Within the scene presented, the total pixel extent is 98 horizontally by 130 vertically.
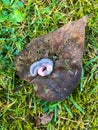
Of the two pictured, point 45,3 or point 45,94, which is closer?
point 45,94

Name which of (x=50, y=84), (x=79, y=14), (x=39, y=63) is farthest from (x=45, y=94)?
(x=79, y=14)

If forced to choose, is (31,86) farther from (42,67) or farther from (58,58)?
(58,58)

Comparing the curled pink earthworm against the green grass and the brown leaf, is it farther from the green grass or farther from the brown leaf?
the green grass

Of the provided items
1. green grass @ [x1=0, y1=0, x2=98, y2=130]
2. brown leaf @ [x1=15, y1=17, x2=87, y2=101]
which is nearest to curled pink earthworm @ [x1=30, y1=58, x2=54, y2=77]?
brown leaf @ [x1=15, y1=17, x2=87, y2=101]

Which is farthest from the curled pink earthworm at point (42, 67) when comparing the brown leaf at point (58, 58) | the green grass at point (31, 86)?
the green grass at point (31, 86)

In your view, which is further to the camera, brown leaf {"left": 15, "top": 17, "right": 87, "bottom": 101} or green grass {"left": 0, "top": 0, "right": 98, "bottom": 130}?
green grass {"left": 0, "top": 0, "right": 98, "bottom": 130}

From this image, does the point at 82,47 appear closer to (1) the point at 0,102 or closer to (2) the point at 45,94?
(2) the point at 45,94
